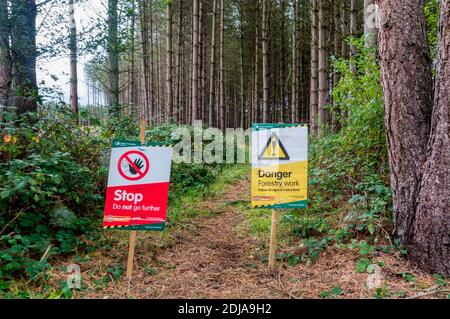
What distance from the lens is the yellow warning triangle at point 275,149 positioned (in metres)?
3.04

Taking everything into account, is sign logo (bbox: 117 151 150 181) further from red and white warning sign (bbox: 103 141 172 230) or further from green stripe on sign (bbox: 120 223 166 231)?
green stripe on sign (bbox: 120 223 166 231)

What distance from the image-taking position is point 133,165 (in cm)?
293

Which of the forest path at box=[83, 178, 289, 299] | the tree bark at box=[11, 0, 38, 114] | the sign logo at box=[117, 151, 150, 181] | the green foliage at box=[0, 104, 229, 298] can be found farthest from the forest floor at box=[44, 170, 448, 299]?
the tree bark at box=[11, 0, 38, 114]

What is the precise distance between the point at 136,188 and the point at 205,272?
3.49 ft

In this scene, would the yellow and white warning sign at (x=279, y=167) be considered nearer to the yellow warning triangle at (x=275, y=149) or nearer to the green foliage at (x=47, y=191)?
the yellow warning triangle at (x=275, y=149)

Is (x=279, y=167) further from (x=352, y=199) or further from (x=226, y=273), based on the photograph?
(x=226, y=273)

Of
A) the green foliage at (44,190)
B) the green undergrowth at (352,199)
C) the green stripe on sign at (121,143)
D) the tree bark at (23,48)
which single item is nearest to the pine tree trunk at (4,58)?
the tree bark at (23,48)

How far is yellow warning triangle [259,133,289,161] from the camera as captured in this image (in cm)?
304

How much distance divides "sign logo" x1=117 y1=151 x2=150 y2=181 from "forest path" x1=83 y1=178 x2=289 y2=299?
0.95m

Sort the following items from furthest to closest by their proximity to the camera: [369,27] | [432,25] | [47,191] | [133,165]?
[369,27]
[432,25]
[47,191]
[133,165]

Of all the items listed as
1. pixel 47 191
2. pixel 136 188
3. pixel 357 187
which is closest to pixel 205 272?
pixel 136 188

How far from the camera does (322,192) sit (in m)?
4.52
